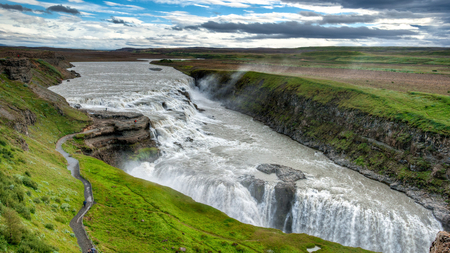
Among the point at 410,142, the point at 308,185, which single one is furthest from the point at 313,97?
the point at 308,185

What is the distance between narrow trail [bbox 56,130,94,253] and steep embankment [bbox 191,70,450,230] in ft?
114

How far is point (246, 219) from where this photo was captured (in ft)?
104

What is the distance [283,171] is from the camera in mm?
37219

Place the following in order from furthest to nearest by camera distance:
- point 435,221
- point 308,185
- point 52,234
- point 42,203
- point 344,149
Result: point 344,149 < point 308,185 < point 435,221 < point 42,203 < point 52,234

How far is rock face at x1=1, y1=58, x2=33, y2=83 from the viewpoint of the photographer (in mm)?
45281

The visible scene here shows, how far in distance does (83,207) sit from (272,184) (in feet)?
71.1

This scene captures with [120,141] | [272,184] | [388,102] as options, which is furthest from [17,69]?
[388,102]

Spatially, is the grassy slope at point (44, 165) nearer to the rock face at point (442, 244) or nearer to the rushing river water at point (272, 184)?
the rushing river water at point (272, 184)

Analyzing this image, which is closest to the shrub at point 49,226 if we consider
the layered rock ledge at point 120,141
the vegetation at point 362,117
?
the layered rock ledge at point 120,141

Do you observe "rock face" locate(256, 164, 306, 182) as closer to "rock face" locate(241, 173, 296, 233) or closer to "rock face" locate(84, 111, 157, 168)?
"rock face" locate(241, 173, 296, 233)

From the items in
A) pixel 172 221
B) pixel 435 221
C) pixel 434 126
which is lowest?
pixel 435 221

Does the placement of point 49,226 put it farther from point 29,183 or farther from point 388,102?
point 388,102

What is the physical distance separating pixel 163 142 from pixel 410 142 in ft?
127

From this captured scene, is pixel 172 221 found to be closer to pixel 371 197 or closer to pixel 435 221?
pixel 371 197
